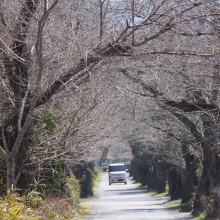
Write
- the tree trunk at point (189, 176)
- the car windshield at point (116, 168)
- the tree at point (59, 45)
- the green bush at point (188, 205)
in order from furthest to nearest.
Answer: the car windshield at point (116, 168), the tree trunk at point (189, 176), the green bush at point (188, 205), the tree at point (59, 45)

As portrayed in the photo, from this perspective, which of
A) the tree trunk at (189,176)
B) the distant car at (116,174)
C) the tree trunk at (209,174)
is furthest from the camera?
the distant car at (116,174)

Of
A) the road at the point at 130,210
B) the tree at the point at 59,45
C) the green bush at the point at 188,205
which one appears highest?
the tree at the point at 59,45

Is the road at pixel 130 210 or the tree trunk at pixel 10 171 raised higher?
the tree trunk at pixel 10 171

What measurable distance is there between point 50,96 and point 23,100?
2.92 feet

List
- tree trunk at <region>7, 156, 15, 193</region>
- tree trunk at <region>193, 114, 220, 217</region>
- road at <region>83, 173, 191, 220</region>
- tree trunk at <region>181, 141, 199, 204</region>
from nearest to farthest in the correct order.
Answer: tree trunk at <region>7, 156, 15, 193</region> → tree trunk at <region>193, 114, 220, 217</region> → road at <region>83, 173, 191, 220</region> → tree trunk at <region>181, 141, 199, 204</region>

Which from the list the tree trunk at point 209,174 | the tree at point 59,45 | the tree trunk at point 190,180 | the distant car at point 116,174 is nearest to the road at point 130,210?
the tree trunk at point 190,180

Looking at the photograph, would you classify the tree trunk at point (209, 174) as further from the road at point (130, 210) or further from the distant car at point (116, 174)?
the distant car at point (116, 174)

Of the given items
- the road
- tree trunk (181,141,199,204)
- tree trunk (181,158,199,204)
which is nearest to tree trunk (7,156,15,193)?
the road

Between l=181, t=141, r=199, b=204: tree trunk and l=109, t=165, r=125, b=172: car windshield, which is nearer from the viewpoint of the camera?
l=181, t=141, r=199, b=204: tree trunk

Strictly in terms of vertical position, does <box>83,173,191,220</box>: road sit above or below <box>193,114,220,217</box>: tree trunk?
below

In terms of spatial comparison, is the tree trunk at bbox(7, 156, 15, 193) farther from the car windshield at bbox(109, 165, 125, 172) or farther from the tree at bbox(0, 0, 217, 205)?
the car windshield at bbox(109, 165, 125, 172)

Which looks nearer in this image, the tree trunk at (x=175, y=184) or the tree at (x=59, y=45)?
the tree at (x=59, y=45)

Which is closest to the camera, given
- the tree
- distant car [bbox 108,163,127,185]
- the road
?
the tree

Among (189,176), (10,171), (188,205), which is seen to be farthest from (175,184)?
(10,171)
